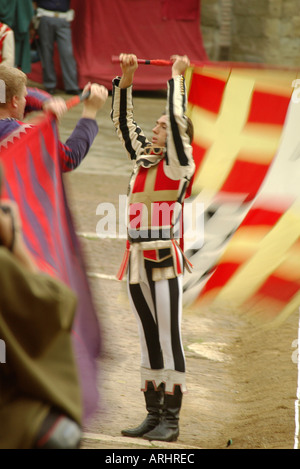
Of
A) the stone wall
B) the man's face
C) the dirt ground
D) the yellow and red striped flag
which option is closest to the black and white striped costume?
the man's face

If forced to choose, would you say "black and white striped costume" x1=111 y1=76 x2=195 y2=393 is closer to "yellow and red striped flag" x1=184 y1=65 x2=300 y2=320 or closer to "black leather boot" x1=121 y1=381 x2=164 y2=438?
"black leather boot" x1=121 y1=381 x2=164 y2=438

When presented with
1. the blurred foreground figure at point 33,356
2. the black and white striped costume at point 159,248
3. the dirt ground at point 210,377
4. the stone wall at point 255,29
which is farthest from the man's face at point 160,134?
the stone wall at point 255,29

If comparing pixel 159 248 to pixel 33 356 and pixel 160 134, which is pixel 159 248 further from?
pixel 33 356

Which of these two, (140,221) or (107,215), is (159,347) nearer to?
(140,221)

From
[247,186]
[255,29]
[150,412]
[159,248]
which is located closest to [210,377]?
[150,412]

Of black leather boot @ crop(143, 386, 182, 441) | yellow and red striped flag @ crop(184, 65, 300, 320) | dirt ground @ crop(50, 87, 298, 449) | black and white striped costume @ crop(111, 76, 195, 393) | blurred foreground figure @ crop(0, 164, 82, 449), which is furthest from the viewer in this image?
yellow and red striped flag @ crop(184, 65, 300, 320)

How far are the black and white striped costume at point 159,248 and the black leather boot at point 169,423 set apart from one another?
2.3 inches

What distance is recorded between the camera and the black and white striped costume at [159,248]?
4.12 metres

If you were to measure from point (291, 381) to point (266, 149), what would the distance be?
1.38 m

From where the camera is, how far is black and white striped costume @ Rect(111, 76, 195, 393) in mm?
4121

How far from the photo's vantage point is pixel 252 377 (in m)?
5.34

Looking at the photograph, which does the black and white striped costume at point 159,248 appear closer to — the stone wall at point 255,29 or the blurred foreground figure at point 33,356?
the blurred foreground figure at point 33,356

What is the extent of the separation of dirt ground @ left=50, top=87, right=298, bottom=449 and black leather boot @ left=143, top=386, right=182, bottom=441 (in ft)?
0.22
